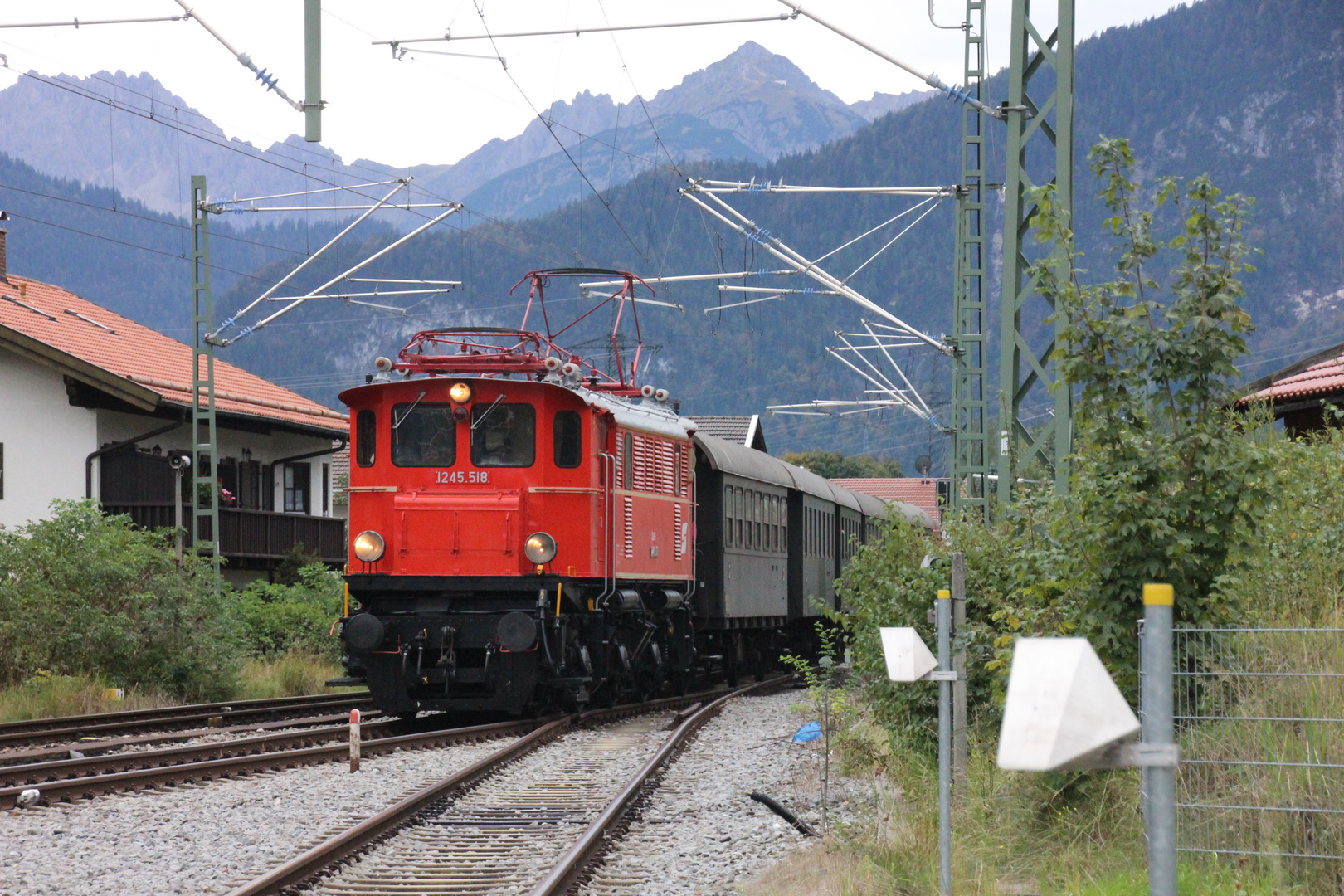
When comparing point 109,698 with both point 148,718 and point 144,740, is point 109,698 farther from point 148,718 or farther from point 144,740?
point 144,740

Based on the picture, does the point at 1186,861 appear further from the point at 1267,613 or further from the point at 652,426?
the point at 652,426

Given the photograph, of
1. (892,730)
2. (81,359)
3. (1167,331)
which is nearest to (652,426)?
(892,730)

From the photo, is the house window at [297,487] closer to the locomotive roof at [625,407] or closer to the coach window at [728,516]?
the coach window at [728,516]

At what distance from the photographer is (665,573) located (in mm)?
18062

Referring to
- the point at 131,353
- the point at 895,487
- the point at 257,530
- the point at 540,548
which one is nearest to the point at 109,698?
the point at 540,548

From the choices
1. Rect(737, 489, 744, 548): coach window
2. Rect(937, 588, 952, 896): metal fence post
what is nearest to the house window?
Rect(737, 489, 744, 548): coach window

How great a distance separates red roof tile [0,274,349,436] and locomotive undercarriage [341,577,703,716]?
47.2 ft

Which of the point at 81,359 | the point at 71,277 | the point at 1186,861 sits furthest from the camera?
the point at 71,277

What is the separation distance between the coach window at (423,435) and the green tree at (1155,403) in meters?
9.04

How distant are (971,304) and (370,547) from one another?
27.2ft

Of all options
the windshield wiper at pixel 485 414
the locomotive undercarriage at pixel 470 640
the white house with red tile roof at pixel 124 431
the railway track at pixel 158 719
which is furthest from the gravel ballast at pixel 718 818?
the white house with red tile roof at pixel 124 431

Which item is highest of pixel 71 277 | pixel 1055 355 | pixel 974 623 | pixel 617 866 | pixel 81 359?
pixel 71 277

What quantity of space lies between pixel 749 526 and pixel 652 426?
193 inches

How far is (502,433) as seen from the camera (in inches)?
616
